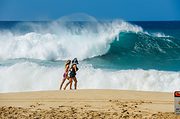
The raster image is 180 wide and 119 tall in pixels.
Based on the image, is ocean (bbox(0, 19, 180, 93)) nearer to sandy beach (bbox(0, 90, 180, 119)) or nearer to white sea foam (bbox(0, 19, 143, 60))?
white sea foam (bbox(0, 19, 143, 60))

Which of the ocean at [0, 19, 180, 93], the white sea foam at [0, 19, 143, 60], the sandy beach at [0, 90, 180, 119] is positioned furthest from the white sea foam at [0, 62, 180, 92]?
the white sea foam at [0, 19, 143, 60]

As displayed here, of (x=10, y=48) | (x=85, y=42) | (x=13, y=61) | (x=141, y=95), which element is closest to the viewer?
(x=141, y=95)

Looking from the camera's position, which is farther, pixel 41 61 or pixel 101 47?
pixel 101 47

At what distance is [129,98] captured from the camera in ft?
34.6

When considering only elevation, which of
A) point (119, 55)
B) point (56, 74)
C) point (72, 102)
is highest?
point (119, 55)

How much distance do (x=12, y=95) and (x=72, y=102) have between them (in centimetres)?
188

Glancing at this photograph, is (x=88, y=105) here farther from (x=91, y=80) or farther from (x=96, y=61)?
(x=96, y=61)

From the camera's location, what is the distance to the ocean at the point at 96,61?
1717 cm

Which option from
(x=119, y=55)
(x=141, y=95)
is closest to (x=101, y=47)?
(x=119, y=55)

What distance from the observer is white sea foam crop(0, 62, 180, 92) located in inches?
655

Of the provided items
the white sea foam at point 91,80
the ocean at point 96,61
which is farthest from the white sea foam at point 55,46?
the white sea foam at point 91,80

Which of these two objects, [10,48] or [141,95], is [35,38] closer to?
[10,48]

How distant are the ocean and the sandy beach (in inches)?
211

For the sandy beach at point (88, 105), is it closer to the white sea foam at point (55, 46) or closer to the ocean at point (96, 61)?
the ocean at point (96, 61)
